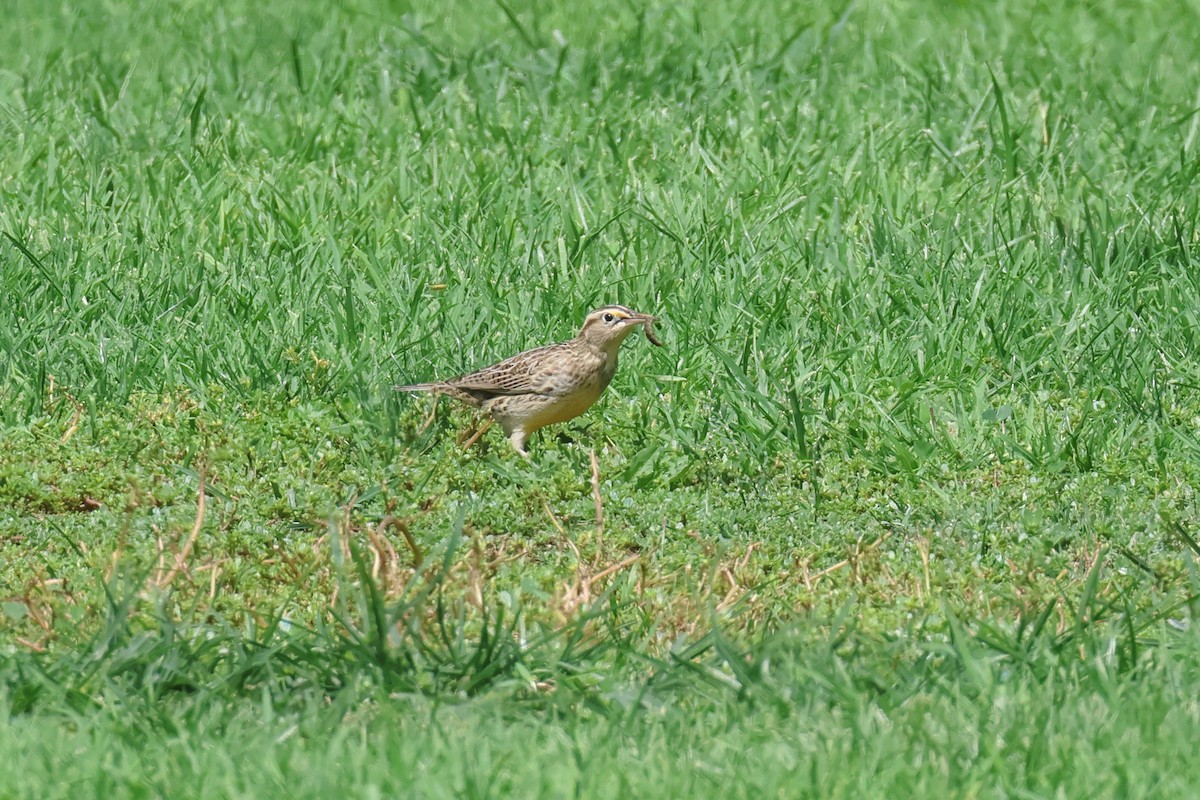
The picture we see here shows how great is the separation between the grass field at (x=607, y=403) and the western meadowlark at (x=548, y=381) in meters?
0.13

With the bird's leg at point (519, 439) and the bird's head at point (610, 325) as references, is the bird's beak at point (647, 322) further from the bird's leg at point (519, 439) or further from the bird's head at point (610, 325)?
the bird's leg at point (519, 439)

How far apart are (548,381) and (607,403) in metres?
0.60

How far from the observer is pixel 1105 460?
6.37 m

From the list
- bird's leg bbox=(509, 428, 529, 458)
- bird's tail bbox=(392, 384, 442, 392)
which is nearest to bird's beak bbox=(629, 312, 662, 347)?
bird's leg bbox=(509, 428, 529, 458)

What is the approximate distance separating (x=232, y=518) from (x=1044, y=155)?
16.0ft

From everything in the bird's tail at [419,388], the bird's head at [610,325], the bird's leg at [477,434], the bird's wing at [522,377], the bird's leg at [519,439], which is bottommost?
the bird's leg at [519,439]

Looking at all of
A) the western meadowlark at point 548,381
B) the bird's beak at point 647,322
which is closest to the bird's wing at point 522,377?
the western meadowlark at point 548,381

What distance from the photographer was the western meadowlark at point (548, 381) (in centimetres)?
652

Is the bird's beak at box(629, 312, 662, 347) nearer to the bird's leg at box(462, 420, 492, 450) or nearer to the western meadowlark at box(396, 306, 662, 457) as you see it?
the western meadowlark at box(396, 306, 662, 457)

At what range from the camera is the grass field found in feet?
14.4

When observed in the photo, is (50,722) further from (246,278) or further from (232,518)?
(246,278)

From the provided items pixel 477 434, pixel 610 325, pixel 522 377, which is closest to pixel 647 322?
pixel 610 325

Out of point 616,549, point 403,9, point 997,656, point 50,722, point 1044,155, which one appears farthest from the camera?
point 403,9

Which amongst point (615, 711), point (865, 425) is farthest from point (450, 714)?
point (865, 425)
